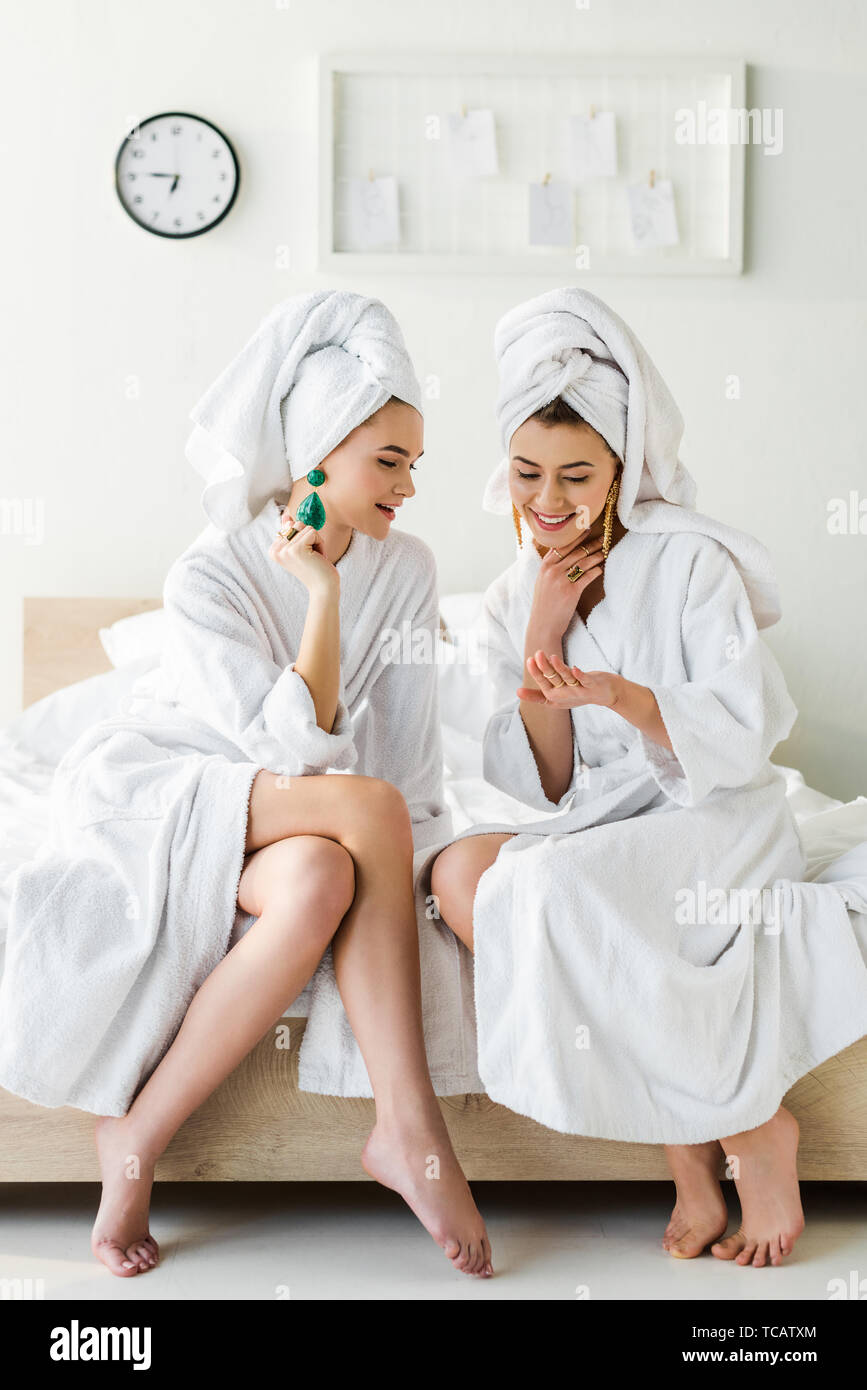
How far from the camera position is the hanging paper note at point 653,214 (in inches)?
114

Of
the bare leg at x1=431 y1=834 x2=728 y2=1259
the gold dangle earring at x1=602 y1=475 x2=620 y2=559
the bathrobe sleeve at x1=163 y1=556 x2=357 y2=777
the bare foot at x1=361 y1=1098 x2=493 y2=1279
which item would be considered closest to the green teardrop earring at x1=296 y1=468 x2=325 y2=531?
the bathrobe sleeve at x1=163 y1=556 x2=357 y2=777

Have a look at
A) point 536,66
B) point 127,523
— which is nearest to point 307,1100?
point 127,523

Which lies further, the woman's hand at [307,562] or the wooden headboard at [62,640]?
the wooden headboard at [62,640]

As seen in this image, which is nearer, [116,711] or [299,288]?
[116,711]

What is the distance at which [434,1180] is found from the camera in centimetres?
135

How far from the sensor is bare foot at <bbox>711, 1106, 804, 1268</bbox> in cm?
138

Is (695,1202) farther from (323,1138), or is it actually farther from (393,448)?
(393,448)

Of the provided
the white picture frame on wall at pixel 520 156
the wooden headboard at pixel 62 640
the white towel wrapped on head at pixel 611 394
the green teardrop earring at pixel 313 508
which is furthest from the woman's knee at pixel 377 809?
the white picture frame on wall at pixel 520 156

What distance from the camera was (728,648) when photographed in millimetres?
1537

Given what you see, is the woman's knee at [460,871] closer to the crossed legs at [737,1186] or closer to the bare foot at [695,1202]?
the crossed legs at [737,1186]

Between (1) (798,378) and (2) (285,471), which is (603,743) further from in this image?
(1) (798,378)

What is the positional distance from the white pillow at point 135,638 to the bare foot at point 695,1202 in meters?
1.57

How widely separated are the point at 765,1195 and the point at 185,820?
736 millimetres

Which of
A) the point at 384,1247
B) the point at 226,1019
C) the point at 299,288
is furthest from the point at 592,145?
the point at 384,1247
